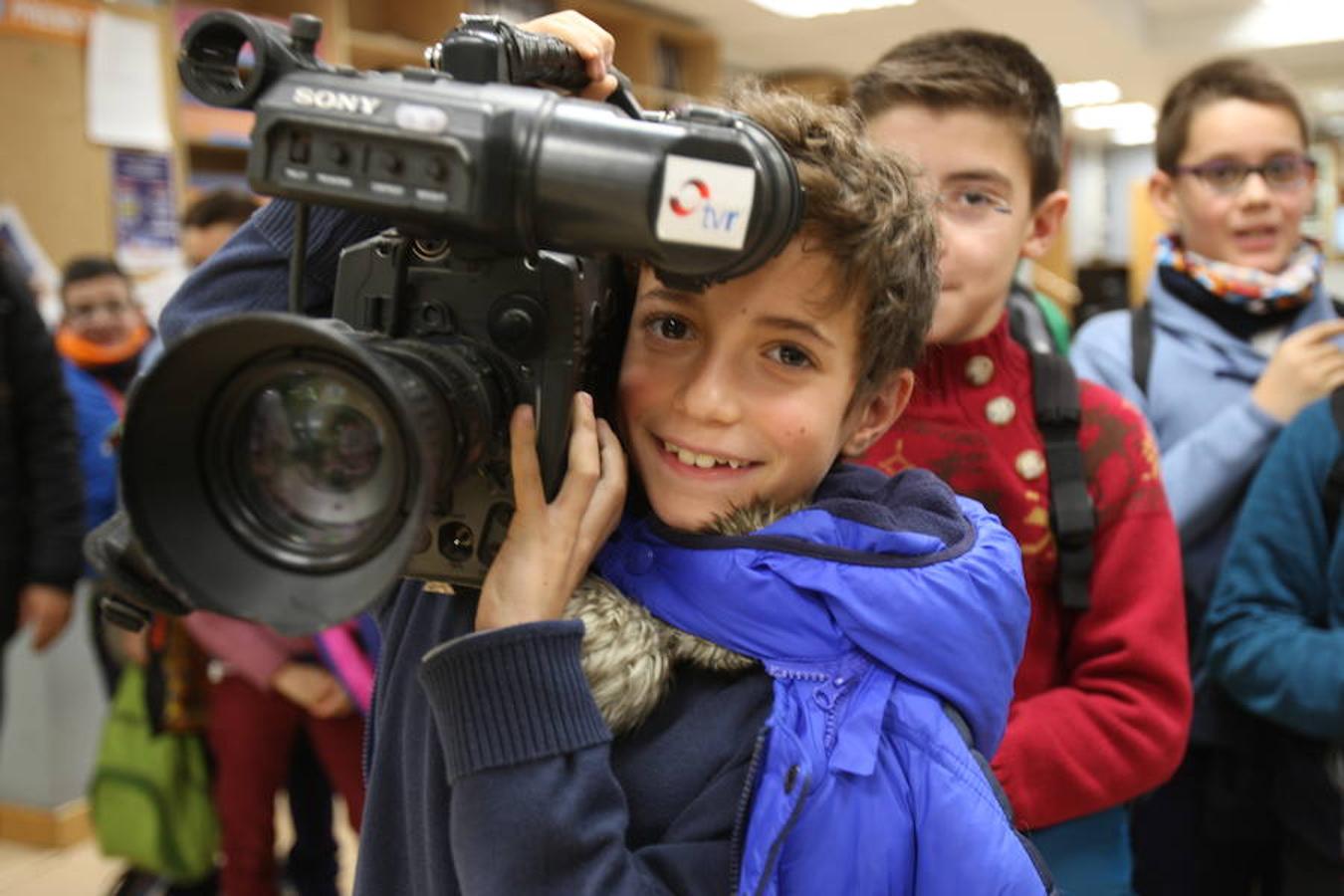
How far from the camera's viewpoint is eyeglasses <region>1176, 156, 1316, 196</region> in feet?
5.59

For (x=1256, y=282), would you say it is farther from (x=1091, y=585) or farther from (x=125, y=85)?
(x=125, y=85)

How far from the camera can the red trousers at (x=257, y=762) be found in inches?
81.7

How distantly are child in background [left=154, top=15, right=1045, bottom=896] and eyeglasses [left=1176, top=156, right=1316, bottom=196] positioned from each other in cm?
113

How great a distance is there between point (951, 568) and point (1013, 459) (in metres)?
0.38

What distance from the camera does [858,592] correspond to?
690 millimetres

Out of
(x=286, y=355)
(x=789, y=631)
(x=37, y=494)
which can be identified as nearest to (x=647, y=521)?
(x=789, y=631)

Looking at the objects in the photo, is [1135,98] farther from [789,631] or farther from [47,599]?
[789,631]

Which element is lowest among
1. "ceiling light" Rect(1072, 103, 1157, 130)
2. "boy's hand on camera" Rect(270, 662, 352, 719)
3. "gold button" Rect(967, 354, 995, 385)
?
"boy's hand on camera" Rect(270, 662, 352, 719)

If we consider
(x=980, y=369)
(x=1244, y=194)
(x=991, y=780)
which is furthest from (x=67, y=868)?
(x=1244, y=194)

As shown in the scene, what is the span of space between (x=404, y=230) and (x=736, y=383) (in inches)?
8.9

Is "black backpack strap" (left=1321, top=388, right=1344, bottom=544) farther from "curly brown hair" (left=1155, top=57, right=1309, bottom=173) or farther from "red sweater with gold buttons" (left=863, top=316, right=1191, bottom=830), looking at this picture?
"curly brown hair" (left=1155, top=57, right=1309, bottom=173)

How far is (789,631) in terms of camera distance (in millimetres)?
700

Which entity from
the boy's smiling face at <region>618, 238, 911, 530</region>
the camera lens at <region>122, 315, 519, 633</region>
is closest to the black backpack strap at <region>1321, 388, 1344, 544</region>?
the boy's smiling face at <region>618, 238, 911, 530</region>

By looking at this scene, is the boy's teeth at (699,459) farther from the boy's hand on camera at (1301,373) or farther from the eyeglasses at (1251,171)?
the eyeglasses at (1251,171)
